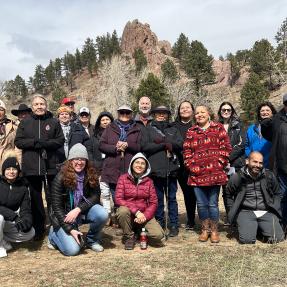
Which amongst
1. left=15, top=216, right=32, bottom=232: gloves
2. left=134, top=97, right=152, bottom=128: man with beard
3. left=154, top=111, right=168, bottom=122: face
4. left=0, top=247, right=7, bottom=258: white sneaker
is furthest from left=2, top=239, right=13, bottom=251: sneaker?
left=154, top=111, right=168, bottom=122: face

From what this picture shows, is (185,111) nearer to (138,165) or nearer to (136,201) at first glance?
(138,165)

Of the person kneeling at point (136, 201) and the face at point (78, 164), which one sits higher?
the face at point (78, 164)

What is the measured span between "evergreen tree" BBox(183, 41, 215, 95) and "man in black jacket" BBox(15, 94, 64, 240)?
136 feet

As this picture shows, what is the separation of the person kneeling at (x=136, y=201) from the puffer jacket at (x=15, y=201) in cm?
125

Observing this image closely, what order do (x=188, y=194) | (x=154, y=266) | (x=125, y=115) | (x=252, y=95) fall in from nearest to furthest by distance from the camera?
(x=154, y=266), (x=125, y=115), (x=188, y=194), (x=252, y=95)

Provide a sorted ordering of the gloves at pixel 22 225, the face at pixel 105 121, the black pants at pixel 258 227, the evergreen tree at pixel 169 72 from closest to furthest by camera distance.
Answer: the gloves at pixel 22 225 < the black pants at pixel 258 227 < the face at pixel 105 121 < the evergreen tree at pixel 169 72

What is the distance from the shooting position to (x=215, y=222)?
5.75 metres

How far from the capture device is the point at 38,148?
5.58m

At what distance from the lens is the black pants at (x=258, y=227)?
5.54 meters

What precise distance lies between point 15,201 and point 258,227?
3558 millimetres

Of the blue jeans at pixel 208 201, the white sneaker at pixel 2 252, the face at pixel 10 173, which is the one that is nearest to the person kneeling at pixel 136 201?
the blue jeans at pixel 208 201

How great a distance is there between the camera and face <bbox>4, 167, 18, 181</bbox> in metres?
5.32

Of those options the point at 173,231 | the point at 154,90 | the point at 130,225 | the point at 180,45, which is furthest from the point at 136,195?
the point at 180,45

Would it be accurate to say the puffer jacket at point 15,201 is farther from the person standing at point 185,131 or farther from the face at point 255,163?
the face at point 255,163
